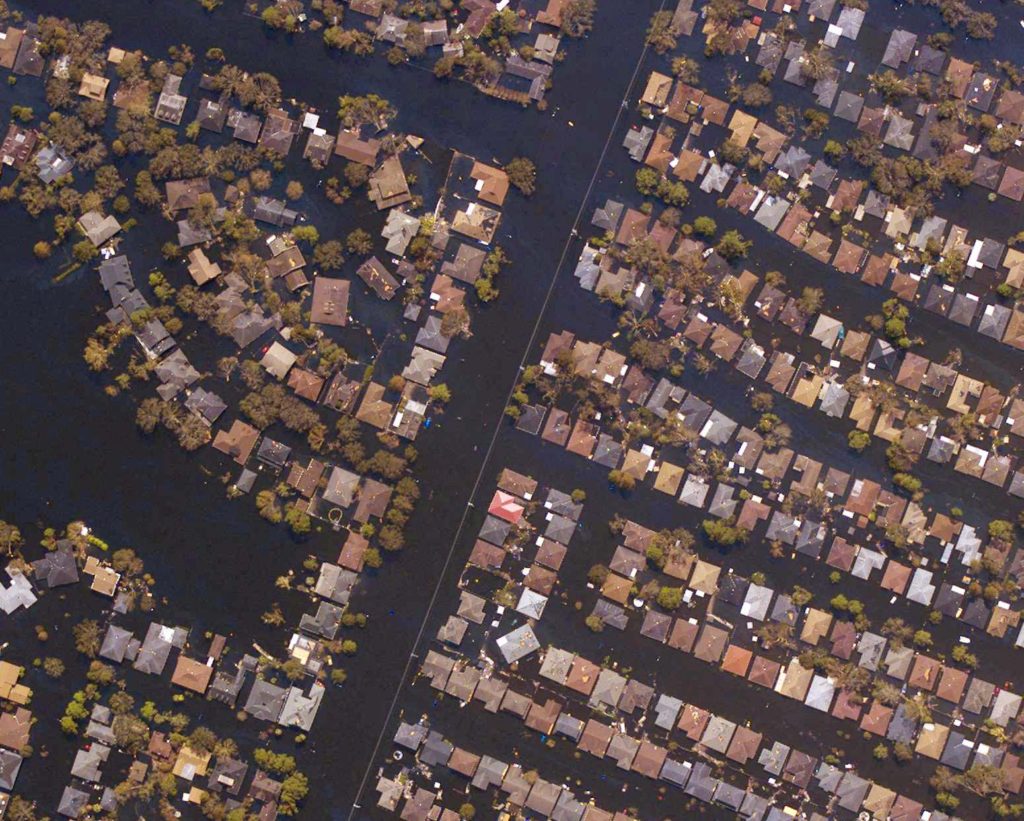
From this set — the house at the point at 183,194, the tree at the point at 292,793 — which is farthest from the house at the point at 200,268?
the tree at the point at 292,793

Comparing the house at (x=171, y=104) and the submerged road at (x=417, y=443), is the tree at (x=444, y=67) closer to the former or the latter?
the submerged road at (x=417, y=443)

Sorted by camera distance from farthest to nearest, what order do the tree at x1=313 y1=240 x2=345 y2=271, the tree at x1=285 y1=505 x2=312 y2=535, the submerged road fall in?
the tree at x1=313 y1=240 x2=345 y2=271
the submerged road
the tree at x1=285 y1=505 x2=312 y2=535

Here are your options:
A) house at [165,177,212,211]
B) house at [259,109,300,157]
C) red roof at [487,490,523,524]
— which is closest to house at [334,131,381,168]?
house at [259,109,300,157]

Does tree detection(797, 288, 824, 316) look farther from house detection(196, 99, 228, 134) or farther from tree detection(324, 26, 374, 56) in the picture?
house detection(196, 99, 228, 134)

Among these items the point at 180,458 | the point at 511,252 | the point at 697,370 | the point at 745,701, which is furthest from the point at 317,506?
the point at 745,701

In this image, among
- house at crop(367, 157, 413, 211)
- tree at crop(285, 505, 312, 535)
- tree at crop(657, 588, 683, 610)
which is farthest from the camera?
house at crop(367, 157, 413, 211)

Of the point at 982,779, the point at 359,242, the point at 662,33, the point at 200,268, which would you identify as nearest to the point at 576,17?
the point at 662,33

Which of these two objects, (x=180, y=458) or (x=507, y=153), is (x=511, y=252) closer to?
(x=507, y=153)
